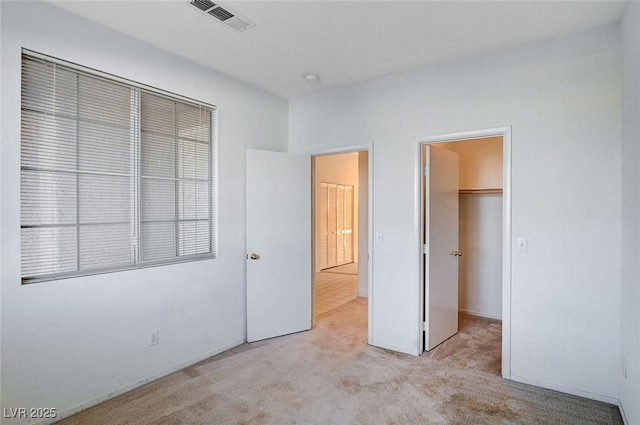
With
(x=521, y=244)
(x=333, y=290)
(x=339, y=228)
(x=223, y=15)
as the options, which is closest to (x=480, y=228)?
(x=521, y=244)

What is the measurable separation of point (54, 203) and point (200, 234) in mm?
1190

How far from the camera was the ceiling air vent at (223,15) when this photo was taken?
224 centimetres

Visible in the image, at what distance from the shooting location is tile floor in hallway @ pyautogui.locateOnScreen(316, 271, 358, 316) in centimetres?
510

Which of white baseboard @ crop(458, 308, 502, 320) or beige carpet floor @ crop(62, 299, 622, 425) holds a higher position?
white baseboard @ crop(458, 308, 502, 320)

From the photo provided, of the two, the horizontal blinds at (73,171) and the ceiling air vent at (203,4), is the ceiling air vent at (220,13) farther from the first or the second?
the horizontal blinds at (73,171)

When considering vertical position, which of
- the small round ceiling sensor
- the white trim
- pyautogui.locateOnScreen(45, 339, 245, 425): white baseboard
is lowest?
pyautogui.locateOnScreen(45, 339, 245, 425): white baseboard

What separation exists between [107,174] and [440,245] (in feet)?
9.73

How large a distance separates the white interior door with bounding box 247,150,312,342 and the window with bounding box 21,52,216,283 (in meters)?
0.48

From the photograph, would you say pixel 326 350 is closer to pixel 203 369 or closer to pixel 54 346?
pixel 203 369

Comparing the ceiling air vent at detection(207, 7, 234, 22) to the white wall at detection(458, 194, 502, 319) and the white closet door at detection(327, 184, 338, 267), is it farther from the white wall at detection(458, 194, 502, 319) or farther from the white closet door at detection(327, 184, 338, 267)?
the white closet door at detection(327, 184, 338, 267)

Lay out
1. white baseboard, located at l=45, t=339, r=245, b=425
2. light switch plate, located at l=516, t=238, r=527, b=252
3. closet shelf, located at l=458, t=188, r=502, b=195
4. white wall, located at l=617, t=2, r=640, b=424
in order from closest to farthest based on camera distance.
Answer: white wall, located at l=617, t=2, r=640, b=424
white baseboard, located at l=45, t=339, r=245, b=425
light switch plate, located at l=516, t=238, r=527, b=252
closet shelf, located at l=458, t=188, r=502, b=195

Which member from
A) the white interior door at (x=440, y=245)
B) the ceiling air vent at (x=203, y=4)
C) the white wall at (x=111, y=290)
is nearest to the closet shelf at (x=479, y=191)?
the white interior door at (x=440, y=245)

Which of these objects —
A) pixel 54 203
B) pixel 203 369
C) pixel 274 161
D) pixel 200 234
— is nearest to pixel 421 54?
pixel 274 161

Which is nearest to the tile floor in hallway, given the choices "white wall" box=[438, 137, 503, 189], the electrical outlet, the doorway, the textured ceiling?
the doorway
